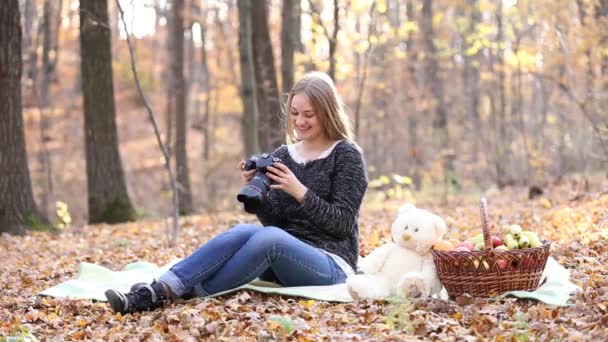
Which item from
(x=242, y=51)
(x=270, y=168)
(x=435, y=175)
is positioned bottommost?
(x=435, y=175)

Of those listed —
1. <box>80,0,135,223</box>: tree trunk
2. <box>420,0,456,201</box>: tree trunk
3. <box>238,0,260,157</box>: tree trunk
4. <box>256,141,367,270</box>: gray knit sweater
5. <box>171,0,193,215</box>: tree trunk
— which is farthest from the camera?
<box>420,0,456,201</box>: tree trunk

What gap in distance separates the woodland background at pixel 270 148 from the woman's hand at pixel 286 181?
591 mm

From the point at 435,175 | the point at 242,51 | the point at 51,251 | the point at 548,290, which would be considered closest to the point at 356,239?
the point at 548,290

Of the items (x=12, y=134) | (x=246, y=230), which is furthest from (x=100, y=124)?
(x=246, y=230)

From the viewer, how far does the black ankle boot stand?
4.06 m

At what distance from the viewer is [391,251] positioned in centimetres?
431

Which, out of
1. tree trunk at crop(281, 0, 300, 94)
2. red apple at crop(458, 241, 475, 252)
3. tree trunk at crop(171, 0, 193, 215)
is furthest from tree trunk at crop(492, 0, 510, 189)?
red apple at crop(458, 241, 475, 252)

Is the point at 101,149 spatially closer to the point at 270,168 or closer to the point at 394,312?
the point at 270,168

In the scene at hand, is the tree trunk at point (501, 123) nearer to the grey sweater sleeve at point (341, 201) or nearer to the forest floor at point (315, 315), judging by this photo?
the forest floor at point (315, 315)

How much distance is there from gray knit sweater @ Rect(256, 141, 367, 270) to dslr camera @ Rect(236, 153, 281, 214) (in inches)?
6.8

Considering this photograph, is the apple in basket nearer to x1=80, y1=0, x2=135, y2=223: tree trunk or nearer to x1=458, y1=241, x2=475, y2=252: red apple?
x1=458, y1=241, x2=475, y2=252: red apple

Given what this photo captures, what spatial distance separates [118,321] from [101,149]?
6.84 m

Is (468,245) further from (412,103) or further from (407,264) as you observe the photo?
(412,103)

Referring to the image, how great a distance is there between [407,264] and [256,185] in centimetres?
91
